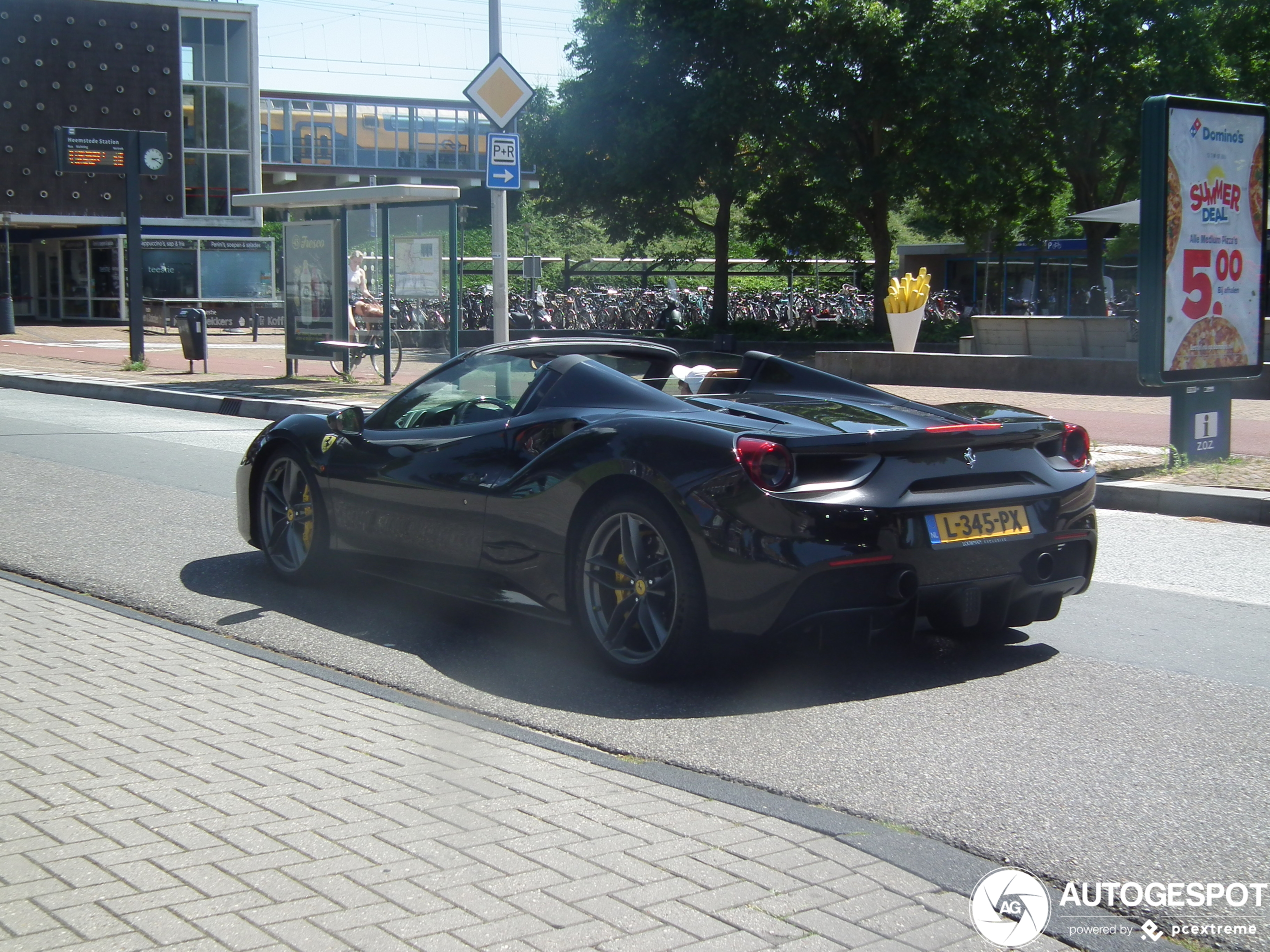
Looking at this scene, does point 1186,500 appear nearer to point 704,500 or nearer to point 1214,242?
point 1214,242

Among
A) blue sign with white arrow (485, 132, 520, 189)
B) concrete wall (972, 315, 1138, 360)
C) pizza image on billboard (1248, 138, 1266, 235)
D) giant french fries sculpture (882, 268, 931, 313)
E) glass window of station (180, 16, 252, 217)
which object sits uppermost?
glass window of station (180, 16, 252, 217)

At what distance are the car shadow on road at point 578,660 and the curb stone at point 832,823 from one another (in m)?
0.21

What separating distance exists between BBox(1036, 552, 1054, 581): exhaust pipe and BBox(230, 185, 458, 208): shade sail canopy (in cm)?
1261

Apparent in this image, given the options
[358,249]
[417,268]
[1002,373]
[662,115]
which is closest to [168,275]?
[662,115]

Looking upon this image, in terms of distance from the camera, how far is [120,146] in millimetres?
22234

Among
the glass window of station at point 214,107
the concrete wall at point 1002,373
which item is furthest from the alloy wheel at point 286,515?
the glass window of station at point 214,107

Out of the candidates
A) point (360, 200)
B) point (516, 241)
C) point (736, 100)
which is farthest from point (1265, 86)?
point (516, 241)

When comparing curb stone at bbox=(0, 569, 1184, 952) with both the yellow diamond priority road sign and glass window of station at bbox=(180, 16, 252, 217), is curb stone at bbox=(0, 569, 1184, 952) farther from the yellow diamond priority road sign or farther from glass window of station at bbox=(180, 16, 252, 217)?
glass window of station at bbox=(180, 16, 252, 217)

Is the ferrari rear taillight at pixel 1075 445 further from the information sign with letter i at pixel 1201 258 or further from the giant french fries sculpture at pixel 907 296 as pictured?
the giant french fries sculpture at pixel 907 296

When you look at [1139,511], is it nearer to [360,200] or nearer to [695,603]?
[695,603]

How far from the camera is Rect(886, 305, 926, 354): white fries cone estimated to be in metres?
22.0

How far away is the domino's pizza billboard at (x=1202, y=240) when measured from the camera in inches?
396

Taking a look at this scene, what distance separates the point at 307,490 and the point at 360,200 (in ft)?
42.8

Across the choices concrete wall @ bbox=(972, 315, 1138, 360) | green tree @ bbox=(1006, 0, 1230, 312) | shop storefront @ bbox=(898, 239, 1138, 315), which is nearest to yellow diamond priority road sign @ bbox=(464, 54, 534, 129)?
concrete wall @ bbox=(972, 315, 1138, 360)
